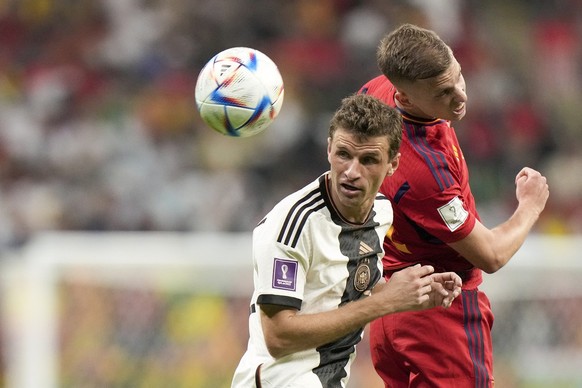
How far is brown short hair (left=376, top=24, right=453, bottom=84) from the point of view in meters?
5.02

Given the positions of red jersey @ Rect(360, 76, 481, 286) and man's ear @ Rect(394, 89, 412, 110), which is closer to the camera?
red jersey @ Rect(360, 76, 481, 286)

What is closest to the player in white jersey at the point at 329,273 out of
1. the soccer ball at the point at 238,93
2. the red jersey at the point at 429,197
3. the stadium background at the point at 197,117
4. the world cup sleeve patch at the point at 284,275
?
the world cup sleeve patch at the point at 284,275

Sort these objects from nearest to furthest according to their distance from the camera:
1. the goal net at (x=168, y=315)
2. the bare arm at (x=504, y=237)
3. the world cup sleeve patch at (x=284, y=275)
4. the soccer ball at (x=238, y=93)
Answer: the world cup sleeve patch at (x=284, y=275) < the bare arm at (x=504, y=237) < the soccer ball at (x=238, y=93) < the goal net at (x=168, y=315)

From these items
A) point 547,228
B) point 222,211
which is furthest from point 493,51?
point 222,211

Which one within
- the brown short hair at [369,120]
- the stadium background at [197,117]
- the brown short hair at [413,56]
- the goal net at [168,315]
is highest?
the brown short hair at [413,56]

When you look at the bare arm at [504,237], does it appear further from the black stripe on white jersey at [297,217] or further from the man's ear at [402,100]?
the black stripe on white jersey at [297,217]

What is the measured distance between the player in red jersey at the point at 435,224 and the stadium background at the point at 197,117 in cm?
441

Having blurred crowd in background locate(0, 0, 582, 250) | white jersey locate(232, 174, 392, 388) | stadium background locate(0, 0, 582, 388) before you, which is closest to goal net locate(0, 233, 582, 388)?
stadium background locate(0, 0, 582, 388)

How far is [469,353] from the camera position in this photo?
5.42 m

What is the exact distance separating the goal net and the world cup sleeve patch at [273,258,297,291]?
4.45 meters

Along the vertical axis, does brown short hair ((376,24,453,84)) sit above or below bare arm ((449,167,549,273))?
above

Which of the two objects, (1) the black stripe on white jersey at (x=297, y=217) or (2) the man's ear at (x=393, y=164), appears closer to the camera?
(1) the black stripe on white jersey at (x=297, y=217)

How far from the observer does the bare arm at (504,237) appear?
5125 mm

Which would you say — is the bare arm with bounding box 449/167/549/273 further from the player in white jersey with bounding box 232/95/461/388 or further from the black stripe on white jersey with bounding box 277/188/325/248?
the black stripe on white jersey with bounding box 277/188/325/248
